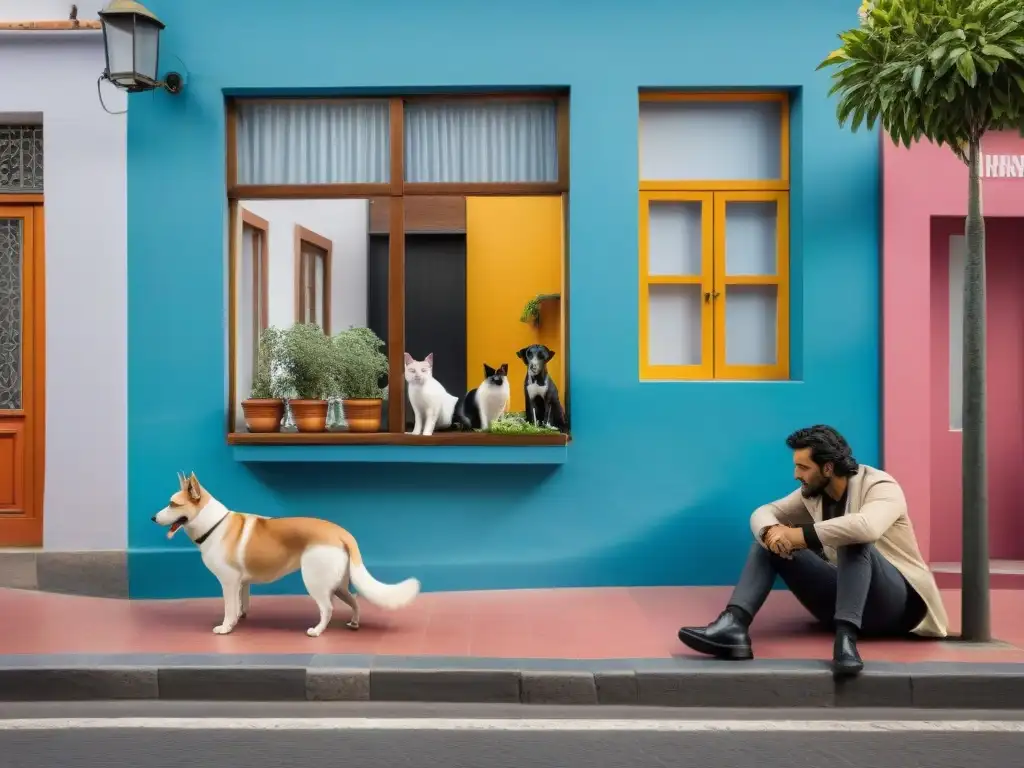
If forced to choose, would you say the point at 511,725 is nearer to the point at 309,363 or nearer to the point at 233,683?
the point at 233,683

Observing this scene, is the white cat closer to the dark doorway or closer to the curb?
the dark doorway

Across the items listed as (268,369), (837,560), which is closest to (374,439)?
(268,369)

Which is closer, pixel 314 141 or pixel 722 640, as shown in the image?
pixel 722 640

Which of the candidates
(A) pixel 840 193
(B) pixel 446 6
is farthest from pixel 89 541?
(A) pixel 840 193

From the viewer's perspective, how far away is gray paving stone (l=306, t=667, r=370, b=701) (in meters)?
5.84

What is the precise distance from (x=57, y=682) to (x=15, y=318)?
152 inches

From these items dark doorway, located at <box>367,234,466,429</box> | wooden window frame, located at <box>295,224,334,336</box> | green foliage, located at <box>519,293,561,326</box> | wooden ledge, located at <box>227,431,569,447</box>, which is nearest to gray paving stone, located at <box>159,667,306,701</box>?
wooden ledge, located at <box>227,431,569,447</box>

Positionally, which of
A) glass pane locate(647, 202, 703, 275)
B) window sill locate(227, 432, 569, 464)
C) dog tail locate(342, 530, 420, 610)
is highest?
glass pane locate(647, 202, 703, 275)

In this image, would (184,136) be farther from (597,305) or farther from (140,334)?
(597,305)

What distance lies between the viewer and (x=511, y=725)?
5.36 meters

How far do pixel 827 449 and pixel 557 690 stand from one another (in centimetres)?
207

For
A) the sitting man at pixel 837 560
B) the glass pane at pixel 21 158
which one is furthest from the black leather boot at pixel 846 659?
the glass pane at pixel 21 158

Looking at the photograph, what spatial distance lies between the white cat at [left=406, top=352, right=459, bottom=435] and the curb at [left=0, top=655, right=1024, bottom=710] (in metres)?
2.65

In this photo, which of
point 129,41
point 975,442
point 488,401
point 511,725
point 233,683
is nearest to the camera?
point 511,725
